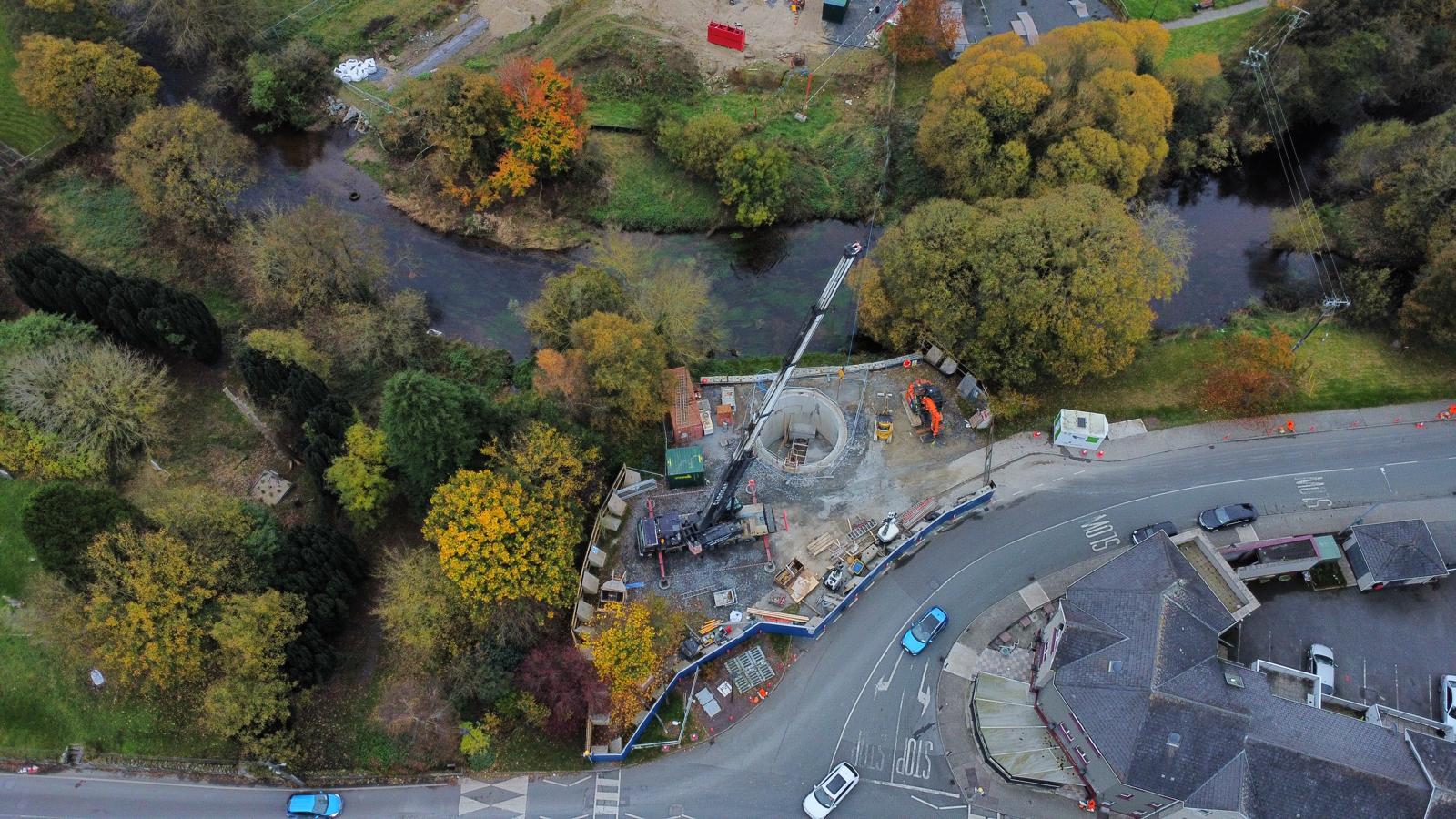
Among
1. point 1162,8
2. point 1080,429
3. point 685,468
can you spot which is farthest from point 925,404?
point 1162,8

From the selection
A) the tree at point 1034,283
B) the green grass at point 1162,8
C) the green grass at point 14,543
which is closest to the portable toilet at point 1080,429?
the tree at point 1034,283

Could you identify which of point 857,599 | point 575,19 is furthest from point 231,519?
point 575,19

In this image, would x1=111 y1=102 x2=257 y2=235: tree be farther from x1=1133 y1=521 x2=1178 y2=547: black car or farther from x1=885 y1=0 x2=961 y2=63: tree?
x1=1133 y1=521 x2=1178 y2=547: black car

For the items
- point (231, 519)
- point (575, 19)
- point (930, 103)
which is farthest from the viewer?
point (575, 19)

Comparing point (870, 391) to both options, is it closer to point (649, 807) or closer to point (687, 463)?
Answer: point (687, 463)

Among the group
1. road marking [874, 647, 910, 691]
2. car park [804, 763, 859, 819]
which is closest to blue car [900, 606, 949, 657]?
road marking [874, 647, 910, 691]
